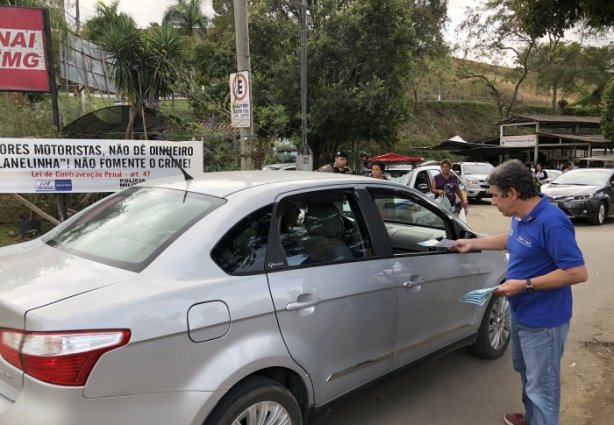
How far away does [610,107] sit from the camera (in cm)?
2383

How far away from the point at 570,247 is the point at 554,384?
81 centimetres

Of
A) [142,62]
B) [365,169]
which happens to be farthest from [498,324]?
[365,169]

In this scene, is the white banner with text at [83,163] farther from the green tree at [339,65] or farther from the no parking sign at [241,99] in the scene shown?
the green tree at [339,65]

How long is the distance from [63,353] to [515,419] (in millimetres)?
2823

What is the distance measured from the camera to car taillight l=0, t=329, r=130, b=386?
1.91 meters

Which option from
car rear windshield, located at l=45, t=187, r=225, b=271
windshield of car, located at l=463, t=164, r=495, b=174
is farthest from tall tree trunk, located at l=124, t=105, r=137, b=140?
windshield of car, located at l=463, t=164, r=495, b=174

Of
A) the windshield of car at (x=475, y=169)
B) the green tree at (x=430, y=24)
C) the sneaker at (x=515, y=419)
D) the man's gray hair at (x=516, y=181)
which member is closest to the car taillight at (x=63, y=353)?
the man's gray hair at (x=516, y=181)

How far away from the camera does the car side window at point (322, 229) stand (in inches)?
111

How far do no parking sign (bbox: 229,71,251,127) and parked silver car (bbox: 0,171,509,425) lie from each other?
3.59 metres

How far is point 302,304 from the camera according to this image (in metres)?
2.56

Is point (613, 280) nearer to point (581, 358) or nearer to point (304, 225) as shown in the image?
point (581, 358)

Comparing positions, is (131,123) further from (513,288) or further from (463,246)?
(513,288)

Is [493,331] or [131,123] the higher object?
[131,123]

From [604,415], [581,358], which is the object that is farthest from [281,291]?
[581,358]
